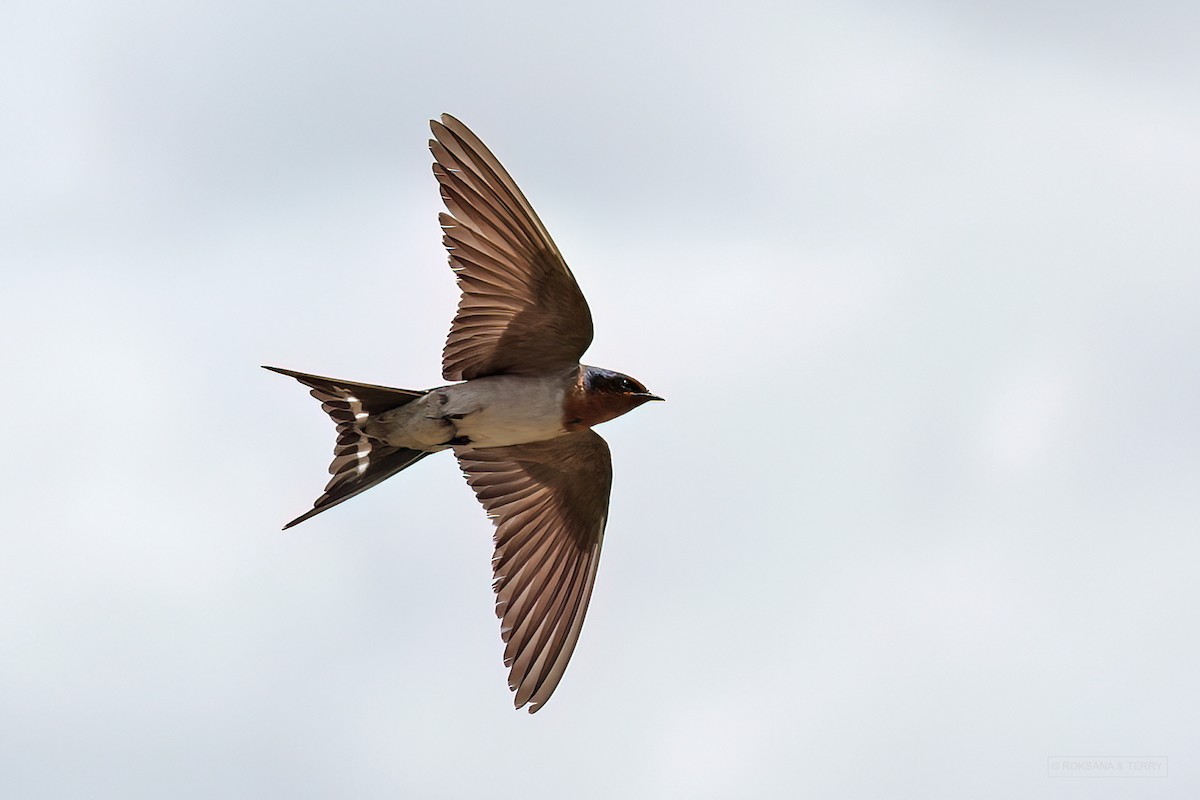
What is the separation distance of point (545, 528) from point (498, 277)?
50.2 inches

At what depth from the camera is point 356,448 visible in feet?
20.8

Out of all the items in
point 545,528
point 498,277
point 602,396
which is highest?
point 498,277

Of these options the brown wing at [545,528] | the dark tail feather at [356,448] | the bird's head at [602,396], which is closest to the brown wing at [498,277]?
the bird's head at [602,396]

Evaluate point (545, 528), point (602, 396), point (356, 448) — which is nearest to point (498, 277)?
point (602, 396)

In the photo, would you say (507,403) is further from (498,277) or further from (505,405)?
(498,277)

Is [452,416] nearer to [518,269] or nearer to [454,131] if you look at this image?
[518,269]

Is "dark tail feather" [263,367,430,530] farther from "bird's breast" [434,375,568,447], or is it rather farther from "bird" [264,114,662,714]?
"bird's breast" [434,375,568,447]

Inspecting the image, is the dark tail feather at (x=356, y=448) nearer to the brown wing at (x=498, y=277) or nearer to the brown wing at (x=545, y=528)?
the brown wing at (x=498, y=277)

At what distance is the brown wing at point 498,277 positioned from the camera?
5.82 metres

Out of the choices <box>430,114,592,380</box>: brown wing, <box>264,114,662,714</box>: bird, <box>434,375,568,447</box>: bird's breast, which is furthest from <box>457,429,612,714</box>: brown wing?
<box>430,114,592,380</box>: brown wing

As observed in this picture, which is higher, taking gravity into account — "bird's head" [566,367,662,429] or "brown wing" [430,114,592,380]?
"brown wing" [430,114,592,380]

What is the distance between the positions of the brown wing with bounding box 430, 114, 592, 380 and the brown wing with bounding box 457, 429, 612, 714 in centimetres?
59

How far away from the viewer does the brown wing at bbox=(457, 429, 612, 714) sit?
655cm

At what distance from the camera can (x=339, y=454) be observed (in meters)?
6.31
